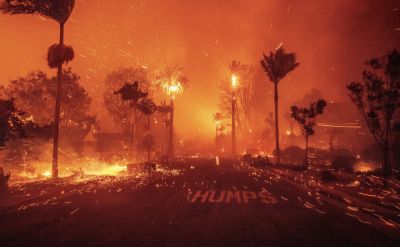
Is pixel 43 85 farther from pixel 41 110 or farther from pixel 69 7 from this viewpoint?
pixel 69 7

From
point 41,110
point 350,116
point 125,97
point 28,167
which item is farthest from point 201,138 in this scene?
point 28,167

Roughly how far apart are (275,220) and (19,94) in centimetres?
5402

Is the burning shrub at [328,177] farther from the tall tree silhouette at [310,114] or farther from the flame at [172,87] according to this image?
the flame at [172,87]

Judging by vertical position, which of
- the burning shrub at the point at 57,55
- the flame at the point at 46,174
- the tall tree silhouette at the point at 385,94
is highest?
the burning shrub at the point at 57,55

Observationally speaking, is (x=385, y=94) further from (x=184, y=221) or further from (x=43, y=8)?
(x=43, y=8)

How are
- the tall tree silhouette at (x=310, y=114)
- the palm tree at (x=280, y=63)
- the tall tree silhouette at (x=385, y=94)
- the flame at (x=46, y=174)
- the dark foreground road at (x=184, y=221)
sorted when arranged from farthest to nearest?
the palm tree at (x=280, y=63) → the tall tree silhouette at (x=310, y=114) → the flame at (x=46, y=174) → the tall tree silhouette at (x=385, y=94) → the dark foreground road at (x=184, y=221)

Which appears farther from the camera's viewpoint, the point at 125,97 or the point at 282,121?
the point at 282,121

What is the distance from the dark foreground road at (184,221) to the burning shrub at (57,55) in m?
12.0

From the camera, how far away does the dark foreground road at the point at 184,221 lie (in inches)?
317

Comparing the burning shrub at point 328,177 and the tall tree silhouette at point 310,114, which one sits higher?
the tall tree silhouette at point 310,114

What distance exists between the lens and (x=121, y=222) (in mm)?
9945

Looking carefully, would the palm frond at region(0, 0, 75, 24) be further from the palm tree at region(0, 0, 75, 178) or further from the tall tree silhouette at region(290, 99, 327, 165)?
the tall tree silhouette at region(290, 99, 327, 165)

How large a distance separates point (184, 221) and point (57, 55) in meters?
19.4

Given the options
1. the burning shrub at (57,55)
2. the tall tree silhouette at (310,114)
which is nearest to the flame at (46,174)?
the burning shrub at (57,55)
